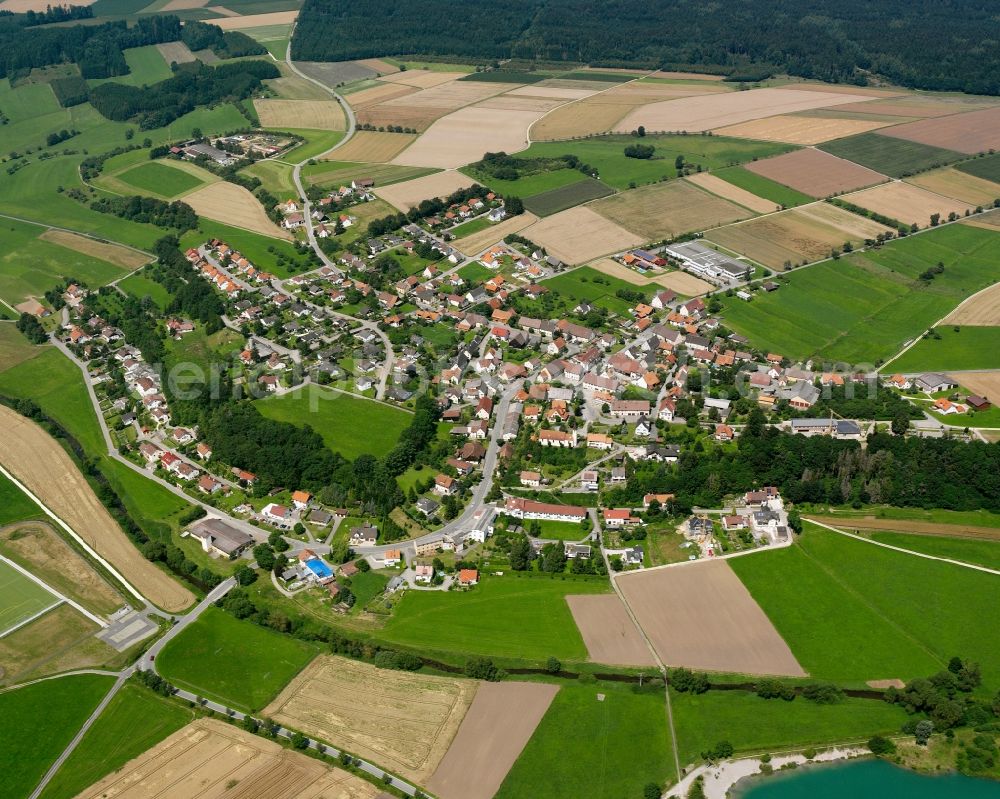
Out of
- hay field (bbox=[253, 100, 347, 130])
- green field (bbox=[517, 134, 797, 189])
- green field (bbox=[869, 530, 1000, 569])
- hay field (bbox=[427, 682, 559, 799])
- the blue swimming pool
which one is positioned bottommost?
hay field (bbox=[427, 682, 559, 799])

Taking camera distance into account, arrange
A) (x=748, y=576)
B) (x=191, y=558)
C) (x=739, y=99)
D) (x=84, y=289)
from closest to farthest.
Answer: (x=748, y=576) → (x=191, y=558) → (x=84, y=289) → (x=739, y=99)

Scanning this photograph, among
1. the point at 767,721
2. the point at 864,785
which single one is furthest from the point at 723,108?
the point at 864,785

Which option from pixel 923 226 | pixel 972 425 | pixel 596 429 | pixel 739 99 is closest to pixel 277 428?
pixel 596 429

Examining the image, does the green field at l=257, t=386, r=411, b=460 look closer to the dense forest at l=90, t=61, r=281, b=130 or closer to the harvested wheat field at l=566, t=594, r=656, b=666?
the harvested wheat field at l=566, t=594, r=656, b=666

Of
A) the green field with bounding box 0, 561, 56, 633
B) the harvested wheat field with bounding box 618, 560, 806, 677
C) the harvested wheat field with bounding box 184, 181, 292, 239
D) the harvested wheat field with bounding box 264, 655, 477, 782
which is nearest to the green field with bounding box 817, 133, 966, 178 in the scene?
the harvested wheat field with bounding box 184, 181, 292, 239

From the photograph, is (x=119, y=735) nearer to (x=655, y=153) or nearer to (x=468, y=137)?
(x=655, y=153)

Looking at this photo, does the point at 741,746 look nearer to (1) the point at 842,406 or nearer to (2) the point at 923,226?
(1) the point at 842,406
